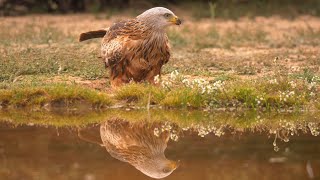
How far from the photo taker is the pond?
760 centimetres

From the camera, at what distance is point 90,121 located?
33.3 ft

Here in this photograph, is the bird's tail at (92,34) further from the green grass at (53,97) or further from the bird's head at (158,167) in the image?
the bird's head at (158,167)

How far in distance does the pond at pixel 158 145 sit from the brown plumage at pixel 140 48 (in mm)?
726

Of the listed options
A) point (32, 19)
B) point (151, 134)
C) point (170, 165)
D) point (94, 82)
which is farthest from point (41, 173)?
point (32, 19)

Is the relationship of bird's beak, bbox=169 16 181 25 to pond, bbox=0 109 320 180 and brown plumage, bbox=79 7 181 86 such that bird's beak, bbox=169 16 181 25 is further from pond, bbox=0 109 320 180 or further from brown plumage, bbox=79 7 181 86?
pond, bbox=0 109 320 180

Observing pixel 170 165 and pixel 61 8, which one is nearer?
pixel 170 165

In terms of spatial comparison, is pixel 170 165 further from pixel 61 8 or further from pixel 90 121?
pixel 61 8

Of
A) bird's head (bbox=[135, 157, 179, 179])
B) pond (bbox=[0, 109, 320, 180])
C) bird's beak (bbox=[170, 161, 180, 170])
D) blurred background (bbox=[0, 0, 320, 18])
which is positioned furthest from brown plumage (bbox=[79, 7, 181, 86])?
blurred background (bbox=[0, 0, 320, 18])

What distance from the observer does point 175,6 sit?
75.7 feet

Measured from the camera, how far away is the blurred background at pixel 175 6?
21.5 metres

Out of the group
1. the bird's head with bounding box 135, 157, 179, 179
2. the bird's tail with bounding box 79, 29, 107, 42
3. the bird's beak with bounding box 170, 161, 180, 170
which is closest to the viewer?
the bird's head with bounding box 135, 157, 179, 179

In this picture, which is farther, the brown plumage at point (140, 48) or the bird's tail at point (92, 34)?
the bird's tail at point (92, 34)

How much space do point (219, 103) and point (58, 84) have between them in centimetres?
208

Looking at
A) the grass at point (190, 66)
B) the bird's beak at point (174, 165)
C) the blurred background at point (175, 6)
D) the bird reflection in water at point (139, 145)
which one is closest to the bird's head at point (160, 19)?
Answer: the grass at point (190, 66)
